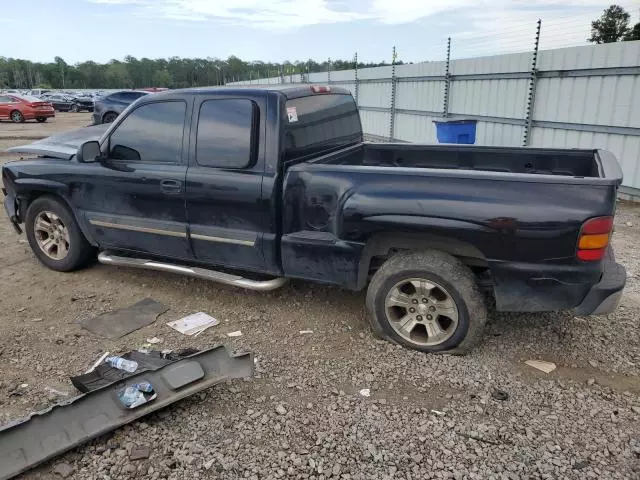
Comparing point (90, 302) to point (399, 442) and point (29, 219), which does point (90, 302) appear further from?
point (399, 442)

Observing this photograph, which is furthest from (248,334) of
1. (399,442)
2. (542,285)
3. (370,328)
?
(542,285)

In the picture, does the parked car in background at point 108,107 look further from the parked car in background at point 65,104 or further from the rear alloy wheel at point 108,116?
the parked car in background at point 65,104

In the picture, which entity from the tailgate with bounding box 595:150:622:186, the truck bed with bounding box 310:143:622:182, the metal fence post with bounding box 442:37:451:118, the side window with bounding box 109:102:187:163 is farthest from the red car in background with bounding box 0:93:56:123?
the tailgate with bounding box 595:150:622:186

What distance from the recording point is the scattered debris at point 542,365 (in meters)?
3.52

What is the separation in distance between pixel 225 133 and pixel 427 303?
2049 mm

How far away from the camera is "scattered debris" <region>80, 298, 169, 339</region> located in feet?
13.6

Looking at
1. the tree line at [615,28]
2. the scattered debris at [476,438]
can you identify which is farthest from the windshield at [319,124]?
the tree line at [615,28]

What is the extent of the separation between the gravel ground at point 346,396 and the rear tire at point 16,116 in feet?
86.5

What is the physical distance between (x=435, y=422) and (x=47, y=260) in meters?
4.31

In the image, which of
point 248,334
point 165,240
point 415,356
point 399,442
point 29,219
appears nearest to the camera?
point 399,442

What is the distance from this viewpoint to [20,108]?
1047 inches

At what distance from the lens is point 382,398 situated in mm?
3217

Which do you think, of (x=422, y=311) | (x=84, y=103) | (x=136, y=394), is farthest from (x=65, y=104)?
(x=422, y=311)

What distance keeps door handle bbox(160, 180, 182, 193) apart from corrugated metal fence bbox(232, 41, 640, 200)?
7.07 meters
